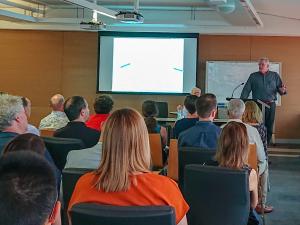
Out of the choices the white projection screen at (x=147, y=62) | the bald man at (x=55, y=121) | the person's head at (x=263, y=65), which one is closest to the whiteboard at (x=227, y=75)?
the white projection screen at (x=147, y=62)

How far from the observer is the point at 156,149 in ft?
15.0

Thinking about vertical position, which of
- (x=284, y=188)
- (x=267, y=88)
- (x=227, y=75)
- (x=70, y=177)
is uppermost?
(x=227, y=75)

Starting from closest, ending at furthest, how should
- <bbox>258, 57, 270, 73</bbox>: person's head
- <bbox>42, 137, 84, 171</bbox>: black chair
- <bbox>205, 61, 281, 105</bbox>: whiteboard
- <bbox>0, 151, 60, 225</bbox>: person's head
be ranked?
<bbox>0, 151, 60, 225</bbox>: person's head
<bbox>42, 137, 84, 171</bbox>: black chair
<bbox>258, 57, 270, 73</bbox>: person's head
<bbox>205, 61, 281, 105</bbox>: whiteboard

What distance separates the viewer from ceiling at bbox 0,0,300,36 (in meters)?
9.76

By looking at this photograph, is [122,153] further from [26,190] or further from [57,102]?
[57,102]

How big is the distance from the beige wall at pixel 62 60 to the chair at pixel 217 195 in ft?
26.0

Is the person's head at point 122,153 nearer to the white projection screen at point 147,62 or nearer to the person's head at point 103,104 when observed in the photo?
the person's head at point 103,104

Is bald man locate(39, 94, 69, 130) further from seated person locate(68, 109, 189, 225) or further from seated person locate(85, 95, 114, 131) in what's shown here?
seated person locate(68, 109, 189, 225)

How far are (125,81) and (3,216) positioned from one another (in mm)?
9887

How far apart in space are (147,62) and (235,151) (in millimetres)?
7838

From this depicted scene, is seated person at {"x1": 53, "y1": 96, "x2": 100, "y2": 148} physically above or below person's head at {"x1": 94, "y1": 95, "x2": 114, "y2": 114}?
below

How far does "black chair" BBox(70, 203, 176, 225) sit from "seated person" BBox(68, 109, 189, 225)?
21 cm

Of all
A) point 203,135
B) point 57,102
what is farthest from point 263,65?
point 203,135

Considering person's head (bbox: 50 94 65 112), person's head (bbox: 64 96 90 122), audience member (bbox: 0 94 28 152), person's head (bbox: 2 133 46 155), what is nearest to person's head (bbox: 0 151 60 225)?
person's head (bbox: 2 133 46 155)
